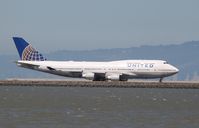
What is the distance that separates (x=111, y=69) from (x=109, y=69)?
0.38 m

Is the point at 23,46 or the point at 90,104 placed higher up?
the point at 23,46

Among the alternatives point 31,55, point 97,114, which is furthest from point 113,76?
point 97,114

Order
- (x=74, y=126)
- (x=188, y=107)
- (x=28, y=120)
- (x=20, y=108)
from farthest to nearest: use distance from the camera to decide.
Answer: (x=188, y=107) < (x=20, y=108) < (x=28, y=120) < (x=74, y=126)

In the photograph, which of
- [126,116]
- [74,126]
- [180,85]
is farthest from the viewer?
[180,85]

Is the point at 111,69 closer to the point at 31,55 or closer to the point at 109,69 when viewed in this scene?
the point at 109,69

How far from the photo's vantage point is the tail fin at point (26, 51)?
15800 cm

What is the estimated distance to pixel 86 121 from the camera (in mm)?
61688

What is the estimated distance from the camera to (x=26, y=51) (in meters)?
159

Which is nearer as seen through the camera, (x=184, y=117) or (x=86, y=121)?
(x=86, y=121)

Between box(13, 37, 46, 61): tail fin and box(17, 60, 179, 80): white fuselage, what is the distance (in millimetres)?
2830

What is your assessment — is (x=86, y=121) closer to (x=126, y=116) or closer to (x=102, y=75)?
(x=126, y=116)

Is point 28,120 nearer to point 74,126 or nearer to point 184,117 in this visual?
point 74,126

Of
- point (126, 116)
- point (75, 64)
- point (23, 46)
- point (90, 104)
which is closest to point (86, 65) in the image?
point (75, 64)

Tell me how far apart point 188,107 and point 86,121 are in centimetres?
2151
